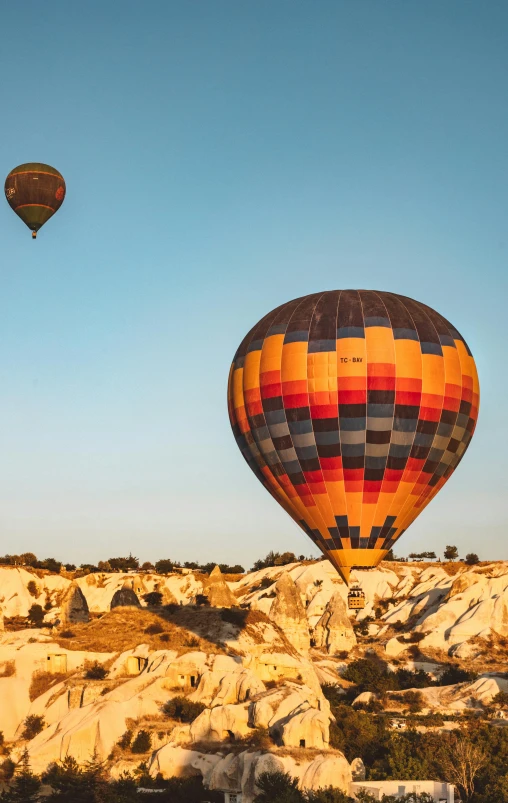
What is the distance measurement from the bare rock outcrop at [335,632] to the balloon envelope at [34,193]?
5556cm

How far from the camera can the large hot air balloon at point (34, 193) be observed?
209ft

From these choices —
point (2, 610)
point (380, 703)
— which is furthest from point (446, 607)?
point (2, 610)

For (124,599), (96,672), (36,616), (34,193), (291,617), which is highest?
(34,193)

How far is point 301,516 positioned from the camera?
5228cm

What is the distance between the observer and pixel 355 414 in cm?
5012

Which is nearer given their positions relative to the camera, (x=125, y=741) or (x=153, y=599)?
(x=125, y=741)

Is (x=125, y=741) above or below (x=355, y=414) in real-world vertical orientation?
below

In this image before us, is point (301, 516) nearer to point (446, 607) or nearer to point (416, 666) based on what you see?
point (416, 666)

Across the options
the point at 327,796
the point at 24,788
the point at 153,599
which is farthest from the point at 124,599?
the point at 327,796

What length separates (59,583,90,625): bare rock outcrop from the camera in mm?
80062

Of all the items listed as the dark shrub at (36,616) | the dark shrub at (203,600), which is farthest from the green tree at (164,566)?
the dark shrub at (203,600)

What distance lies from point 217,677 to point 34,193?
1160 inches

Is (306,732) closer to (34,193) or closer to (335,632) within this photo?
(34,193)

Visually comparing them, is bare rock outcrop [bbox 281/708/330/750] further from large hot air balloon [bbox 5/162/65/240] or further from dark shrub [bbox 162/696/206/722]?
large hot air balloon [bbox 5/162/65/240]
